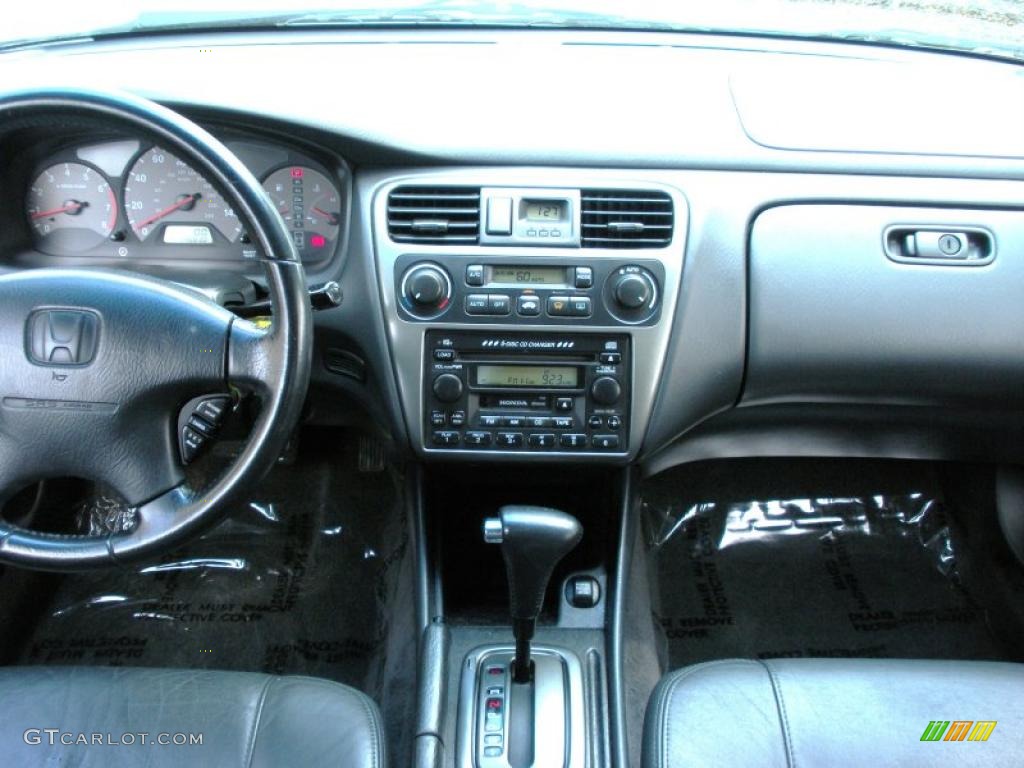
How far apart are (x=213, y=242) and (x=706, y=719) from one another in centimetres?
104

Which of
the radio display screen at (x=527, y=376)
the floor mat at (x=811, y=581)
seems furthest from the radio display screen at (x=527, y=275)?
the floor mat at (x=811, y=581)

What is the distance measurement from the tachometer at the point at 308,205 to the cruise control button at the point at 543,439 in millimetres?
445

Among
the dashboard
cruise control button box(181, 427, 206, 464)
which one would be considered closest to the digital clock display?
the dashboard

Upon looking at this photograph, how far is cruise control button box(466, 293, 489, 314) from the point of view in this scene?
1.39m

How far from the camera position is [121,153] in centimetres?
148

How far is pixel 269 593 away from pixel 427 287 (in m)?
0.92

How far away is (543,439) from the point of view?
1.43 m

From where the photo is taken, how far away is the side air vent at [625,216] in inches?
54.6

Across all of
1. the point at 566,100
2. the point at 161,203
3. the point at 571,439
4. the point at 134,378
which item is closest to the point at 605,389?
the point at 571,439

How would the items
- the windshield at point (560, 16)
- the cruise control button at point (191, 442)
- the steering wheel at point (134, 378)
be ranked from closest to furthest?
1. the steering wheel at point (134, 378)
2. the cruise control button at point (191, 442)
3. the windshield at point (560, 16)

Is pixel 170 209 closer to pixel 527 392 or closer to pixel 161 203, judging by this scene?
pixel 161 203

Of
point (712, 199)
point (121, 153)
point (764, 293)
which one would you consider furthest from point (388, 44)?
point (764, 293)

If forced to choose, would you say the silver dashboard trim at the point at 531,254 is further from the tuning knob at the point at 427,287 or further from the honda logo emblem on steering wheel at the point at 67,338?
the honda logo emblem on steering wheel at the point at 67,338

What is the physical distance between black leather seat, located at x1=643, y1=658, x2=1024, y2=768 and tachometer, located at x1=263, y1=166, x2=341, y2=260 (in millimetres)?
860
